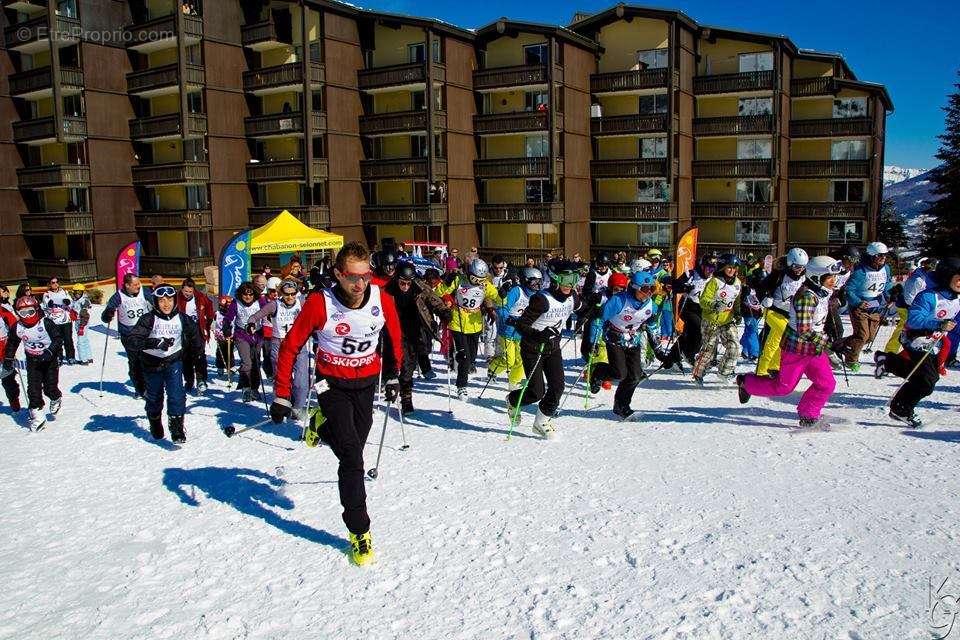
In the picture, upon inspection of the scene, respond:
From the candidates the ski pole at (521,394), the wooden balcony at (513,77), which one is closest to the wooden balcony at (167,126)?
the wooden balcony at (513,77)

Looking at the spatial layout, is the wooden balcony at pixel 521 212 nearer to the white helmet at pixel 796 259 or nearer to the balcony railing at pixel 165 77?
the balcony railing at pixel 165 77

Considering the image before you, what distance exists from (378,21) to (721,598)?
35704 mm

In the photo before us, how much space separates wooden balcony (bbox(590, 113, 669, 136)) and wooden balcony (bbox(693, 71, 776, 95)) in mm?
3198

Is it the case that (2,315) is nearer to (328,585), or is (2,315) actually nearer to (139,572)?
(139,572)

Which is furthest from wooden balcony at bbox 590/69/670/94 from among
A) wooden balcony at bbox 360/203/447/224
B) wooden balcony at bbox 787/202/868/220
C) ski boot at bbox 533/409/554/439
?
ski boot at bbox 533/409/554/439

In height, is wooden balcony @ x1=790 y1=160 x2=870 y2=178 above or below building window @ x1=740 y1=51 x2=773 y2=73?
below

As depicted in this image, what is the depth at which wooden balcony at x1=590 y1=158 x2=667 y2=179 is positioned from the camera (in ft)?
118

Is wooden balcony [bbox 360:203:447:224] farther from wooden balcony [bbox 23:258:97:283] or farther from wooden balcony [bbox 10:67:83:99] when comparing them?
wooden balcony [bbox 10:67:83:99]

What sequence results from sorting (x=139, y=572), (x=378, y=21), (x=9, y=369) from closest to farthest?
(x=139, y=572)
(x=9, y=369)
(x=378, y=21)

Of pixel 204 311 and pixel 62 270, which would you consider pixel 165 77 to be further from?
pixel 204 311

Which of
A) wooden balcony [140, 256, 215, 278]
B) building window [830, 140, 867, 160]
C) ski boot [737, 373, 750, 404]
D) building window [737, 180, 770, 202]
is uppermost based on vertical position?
building window [830, 140, 867, 160]

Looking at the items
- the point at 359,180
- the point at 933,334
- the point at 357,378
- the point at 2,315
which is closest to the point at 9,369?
the point at 2,315

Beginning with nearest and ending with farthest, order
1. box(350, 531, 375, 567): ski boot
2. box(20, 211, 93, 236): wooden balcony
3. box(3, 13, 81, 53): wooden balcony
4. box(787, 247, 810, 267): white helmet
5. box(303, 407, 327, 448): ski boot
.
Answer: box(350, 531, 375, 567): ski boot < box(303, 407, 327, 448): ski boot < box(787, 247, 810, 267): white helmet < box(3, 13, 81, 53): wooden balcony < box(20, 211, 93, 236): wooden balcony

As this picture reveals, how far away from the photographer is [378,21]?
35.4 meters
